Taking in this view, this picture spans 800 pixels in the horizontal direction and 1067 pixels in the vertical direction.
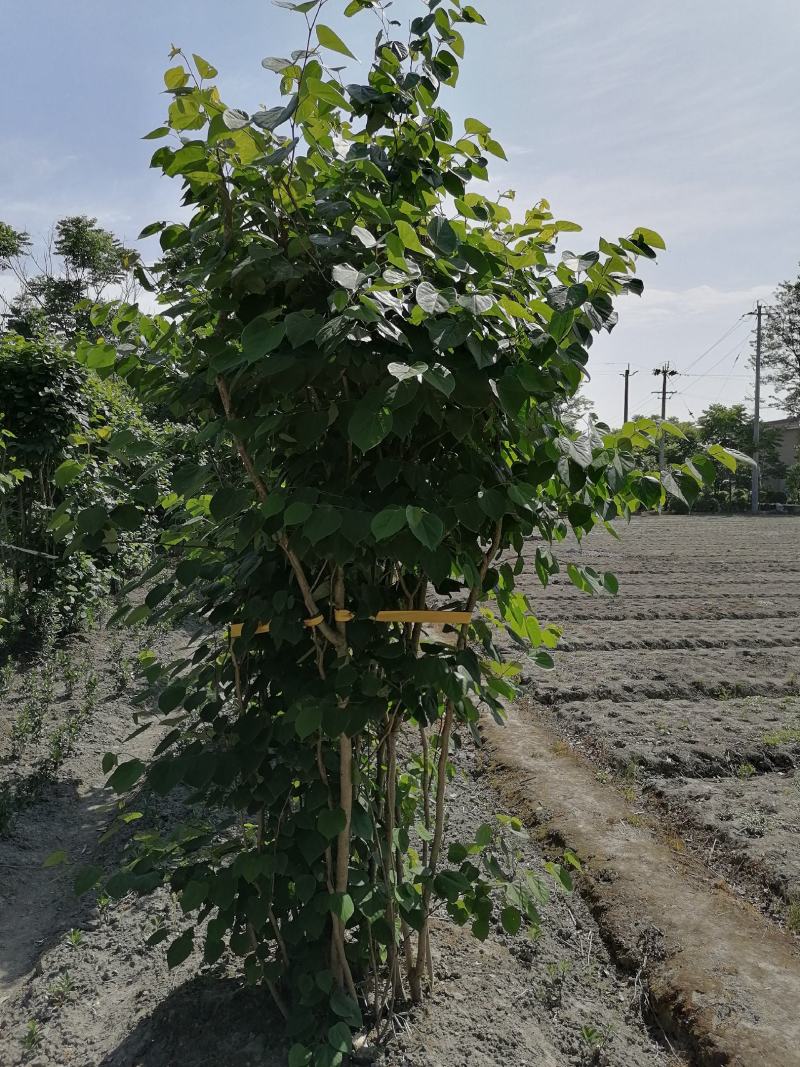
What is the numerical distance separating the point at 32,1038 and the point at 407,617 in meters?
1.61

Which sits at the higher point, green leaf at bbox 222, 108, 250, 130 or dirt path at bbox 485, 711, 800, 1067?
green leaf at bbox 222, 108, 250, 130

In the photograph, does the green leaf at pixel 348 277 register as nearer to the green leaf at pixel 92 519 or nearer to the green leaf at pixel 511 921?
the green leaf at pixel 92 519

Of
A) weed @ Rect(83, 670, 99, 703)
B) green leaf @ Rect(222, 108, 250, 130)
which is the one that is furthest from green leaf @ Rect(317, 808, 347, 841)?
weed @ Rect(83, 670, 99, 703)

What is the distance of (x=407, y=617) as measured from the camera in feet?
5.71

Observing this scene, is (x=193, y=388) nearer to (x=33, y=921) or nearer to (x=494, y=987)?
(x=494, y=987)

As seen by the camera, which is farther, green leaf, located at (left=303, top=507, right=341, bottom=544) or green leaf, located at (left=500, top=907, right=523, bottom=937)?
green leaf, located at (left=500, top=907, right=523, bottom=937)

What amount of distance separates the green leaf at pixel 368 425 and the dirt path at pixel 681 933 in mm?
1966

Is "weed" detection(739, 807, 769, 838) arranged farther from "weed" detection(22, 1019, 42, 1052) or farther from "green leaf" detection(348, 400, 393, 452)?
"green leaf" detection(348, 400, 393, 452)

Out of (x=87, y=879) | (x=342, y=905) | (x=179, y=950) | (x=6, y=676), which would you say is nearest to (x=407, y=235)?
(x=342, y=905)

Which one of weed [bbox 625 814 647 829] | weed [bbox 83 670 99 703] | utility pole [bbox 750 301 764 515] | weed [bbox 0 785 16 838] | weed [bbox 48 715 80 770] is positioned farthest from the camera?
utility pole [bbox 750 301 764 515]

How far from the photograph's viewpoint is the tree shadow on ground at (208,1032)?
195 cm

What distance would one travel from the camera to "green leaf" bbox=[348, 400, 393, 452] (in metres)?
1.33

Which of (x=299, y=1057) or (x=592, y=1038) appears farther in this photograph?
(x=592, y=1038)

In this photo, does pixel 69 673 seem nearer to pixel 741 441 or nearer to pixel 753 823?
pixel 753 823
